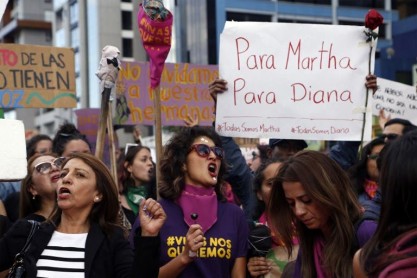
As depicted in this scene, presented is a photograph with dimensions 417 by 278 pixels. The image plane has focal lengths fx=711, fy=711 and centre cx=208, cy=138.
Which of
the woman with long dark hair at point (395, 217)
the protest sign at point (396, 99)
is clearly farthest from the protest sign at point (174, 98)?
the woman with long dark hair at point (395, 217)

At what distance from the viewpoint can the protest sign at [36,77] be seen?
18.3ft

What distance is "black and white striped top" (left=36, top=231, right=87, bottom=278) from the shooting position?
9.30 ft

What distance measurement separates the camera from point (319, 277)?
2641 millimetres

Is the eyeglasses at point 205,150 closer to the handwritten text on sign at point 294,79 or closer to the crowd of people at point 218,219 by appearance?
the crowd of people at point 218,219

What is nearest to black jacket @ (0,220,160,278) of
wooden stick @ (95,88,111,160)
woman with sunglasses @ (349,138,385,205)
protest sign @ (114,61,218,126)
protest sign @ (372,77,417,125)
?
wooden stick @ (95,88,111,160)

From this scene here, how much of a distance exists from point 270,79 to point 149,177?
63.2 inches

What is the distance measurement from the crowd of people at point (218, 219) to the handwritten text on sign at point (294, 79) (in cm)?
17

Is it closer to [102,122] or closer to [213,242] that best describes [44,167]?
[102,122]

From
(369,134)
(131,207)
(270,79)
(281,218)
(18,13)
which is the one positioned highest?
(18,13)

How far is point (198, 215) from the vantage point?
332 cm

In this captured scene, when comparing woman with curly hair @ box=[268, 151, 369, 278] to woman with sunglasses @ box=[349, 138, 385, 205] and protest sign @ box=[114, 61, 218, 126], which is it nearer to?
woman with sunglasses @ box=[349, 138, 385, 205]

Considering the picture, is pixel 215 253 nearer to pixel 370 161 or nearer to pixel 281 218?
pixel 281 218

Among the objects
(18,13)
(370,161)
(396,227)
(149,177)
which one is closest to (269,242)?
(370,161)

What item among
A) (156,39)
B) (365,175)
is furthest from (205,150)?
(365,175)
